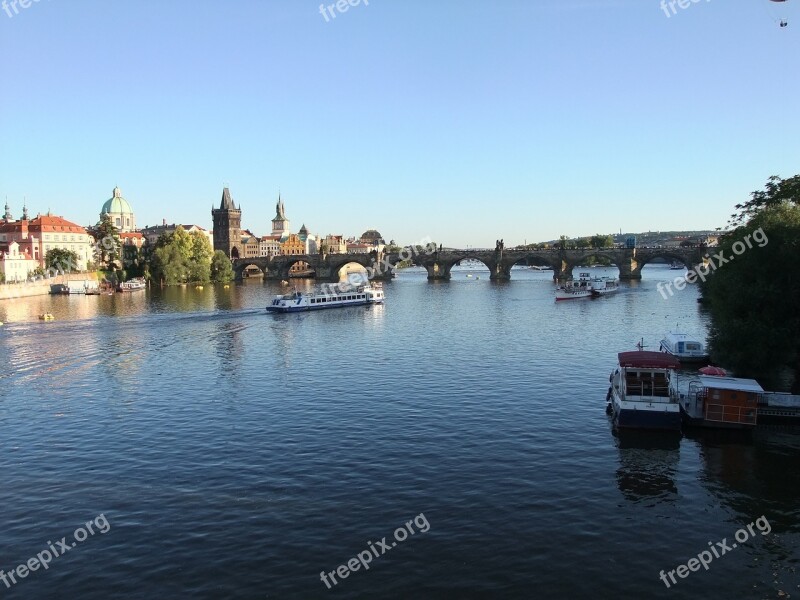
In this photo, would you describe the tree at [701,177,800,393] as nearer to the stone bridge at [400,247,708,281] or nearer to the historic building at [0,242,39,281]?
the stone bridge at [400,247,708,281]

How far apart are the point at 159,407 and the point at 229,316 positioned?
55866 mm

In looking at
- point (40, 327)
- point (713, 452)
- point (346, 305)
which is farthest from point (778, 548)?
point (346, 305)

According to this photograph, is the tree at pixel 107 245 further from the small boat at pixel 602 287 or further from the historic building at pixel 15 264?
the small boat at pixel 602 287

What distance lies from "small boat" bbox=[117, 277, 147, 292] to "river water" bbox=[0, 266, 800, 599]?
98.5 meters

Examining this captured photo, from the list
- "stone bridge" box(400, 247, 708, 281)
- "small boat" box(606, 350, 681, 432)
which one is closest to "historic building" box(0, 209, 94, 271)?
"stone bridge" box(400, 247, 708, 281)

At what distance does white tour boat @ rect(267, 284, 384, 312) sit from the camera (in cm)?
10609

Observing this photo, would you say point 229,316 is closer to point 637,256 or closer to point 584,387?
point 584,387

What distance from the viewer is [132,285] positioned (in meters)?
155

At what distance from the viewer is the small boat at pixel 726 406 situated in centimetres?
3622

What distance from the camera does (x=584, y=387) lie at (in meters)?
47.7

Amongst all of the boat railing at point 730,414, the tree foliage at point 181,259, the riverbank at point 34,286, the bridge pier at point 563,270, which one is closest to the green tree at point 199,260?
the tree foliage at point 181,259

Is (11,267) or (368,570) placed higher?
(11,267)

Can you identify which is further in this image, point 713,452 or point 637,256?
point 637,256

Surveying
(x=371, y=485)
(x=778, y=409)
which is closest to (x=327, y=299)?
(x=778, y=409)
